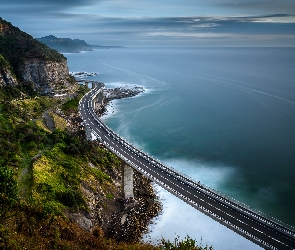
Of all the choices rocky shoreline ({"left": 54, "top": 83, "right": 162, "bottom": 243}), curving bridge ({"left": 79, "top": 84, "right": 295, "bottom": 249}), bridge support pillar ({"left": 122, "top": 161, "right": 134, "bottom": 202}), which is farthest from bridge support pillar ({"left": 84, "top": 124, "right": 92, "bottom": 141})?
bridge support pillar ({"left": 122, "top": 161, "right": 134, "bottom": 202})

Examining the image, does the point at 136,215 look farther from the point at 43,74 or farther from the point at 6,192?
the point at 43,74

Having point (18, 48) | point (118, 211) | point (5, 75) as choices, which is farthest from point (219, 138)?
point (18, 48)

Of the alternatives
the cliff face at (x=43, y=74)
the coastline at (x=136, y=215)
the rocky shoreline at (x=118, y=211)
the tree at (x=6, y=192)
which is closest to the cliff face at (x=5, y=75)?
the cliff face at (x=43, y=74)

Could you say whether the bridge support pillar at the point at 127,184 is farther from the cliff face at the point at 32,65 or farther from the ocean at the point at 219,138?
the cliff face at the point at 32,65

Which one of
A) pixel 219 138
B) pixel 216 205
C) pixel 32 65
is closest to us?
pixel 216 205

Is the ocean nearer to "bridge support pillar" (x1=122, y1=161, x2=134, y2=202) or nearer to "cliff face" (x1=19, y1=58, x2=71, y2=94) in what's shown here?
"bridge support pillar" (x1=122, y1=161, x2=134, y2=202)
